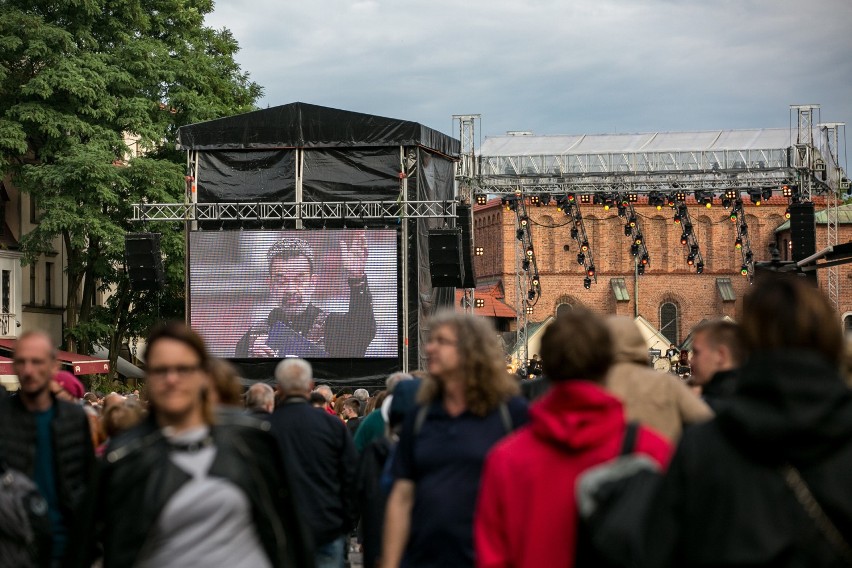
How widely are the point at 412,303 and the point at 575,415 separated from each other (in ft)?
82.0

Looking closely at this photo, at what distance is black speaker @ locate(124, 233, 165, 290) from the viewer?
29562mm

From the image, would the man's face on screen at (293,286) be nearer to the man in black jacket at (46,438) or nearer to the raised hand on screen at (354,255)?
the raised hand on screen at (354,255)

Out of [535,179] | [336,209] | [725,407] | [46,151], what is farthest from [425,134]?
[725,407]

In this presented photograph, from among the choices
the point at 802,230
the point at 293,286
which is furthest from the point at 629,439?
the point at 802,230

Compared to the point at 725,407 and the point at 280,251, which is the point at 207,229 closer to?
the point at 280,251

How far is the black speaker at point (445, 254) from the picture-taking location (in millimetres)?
28281

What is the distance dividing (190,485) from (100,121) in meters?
36.0

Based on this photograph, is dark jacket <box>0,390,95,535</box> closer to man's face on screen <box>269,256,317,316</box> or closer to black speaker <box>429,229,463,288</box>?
man's face on screen <box>269,256,317,316</box>

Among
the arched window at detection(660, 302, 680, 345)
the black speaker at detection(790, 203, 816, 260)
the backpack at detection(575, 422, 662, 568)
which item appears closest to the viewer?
the backpack at detection(575, 422, 662, 568)

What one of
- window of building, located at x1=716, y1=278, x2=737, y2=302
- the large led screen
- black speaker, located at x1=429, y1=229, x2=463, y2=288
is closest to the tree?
the large led screen

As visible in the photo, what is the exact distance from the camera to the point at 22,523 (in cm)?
561

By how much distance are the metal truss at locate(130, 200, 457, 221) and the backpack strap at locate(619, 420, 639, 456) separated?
24.1 metres

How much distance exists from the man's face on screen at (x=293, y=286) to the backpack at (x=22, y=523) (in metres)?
22.1

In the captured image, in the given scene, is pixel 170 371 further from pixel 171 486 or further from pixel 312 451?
pixel 312 451
